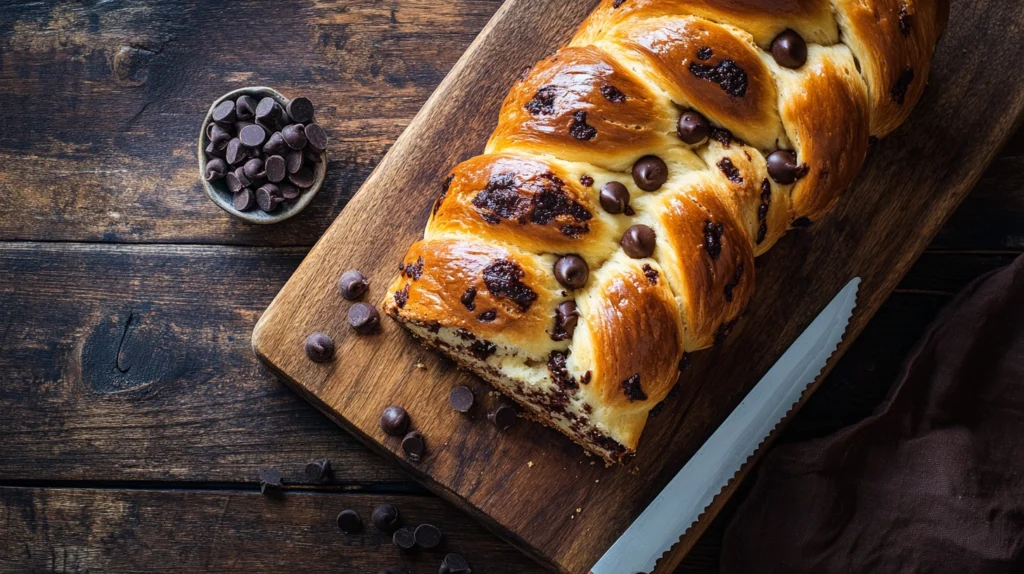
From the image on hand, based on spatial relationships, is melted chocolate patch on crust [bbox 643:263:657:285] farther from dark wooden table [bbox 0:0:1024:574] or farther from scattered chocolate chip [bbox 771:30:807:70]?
dark wooden table [bbox 0:0:1024:574]

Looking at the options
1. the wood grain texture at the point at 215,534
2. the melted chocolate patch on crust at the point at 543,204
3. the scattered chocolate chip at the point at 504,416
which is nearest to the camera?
the melted chocolate patch on crust at the point at 543,204

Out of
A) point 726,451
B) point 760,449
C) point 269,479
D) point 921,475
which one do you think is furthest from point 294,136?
point 921,475

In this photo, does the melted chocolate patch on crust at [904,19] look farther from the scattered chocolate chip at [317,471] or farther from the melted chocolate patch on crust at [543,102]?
the scattered chocolate chip at [317,471]

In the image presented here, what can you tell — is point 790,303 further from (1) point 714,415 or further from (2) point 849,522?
(2) point 849,522

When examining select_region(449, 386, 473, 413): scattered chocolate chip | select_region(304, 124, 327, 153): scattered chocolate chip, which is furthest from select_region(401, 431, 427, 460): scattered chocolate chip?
select_region(304, 124, 327, 153): scattered chocolate chip

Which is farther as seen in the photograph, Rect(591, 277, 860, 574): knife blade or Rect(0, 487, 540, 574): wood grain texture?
Rect(0, 487, 540, 574): wood grain texture

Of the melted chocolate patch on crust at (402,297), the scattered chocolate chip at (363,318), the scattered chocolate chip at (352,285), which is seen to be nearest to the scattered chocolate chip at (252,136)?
the scattered chocolate chip at (352,285)
